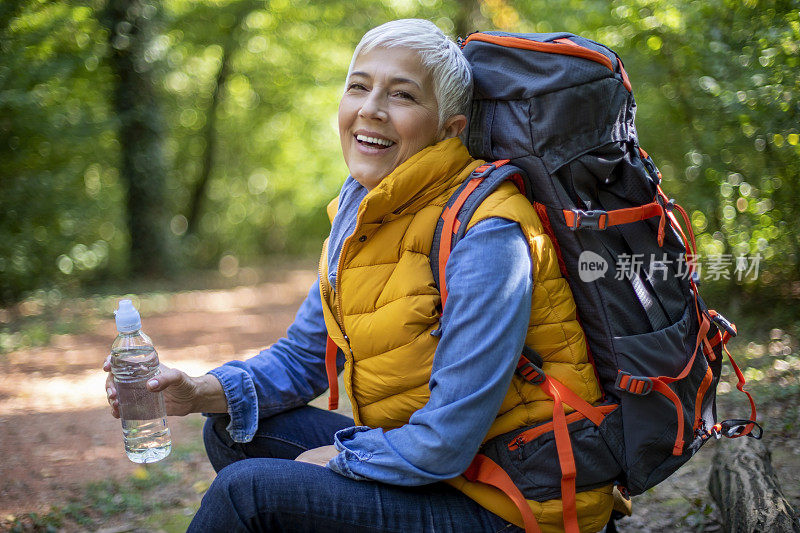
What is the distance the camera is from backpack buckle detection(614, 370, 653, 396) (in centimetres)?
175

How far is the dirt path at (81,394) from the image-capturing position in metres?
3.56

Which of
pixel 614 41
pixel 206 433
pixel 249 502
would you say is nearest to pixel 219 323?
pixel 614 41

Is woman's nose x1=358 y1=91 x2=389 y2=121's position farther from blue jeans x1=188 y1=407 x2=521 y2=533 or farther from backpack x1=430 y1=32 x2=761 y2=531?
blue jeans x1=188 y1=407 x2=521 y2=533

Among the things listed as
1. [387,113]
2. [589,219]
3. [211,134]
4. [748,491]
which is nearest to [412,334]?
[589,219]

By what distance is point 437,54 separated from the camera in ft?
6.29

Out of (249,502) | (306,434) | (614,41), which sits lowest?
(306,434)

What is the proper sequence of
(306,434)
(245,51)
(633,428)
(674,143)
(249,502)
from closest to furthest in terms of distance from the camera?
(249,502), (633,428), (306,434), (674,143), (245,51)

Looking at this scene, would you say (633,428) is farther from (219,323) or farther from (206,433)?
(219,323)

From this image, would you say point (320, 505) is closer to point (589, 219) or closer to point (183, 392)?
→ point (183, 392)

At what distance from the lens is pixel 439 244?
5.86 feet

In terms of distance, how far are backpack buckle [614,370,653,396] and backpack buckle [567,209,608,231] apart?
1.28 feet

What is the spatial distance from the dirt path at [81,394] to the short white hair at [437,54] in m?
2.65

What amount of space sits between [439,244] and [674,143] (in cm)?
446

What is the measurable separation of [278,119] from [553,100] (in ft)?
42.7
